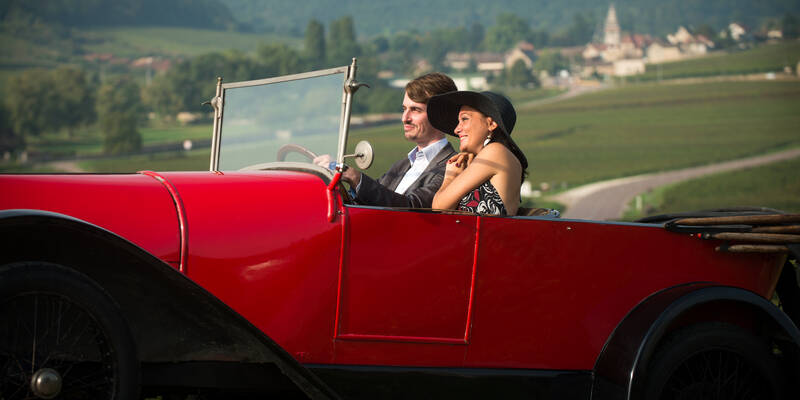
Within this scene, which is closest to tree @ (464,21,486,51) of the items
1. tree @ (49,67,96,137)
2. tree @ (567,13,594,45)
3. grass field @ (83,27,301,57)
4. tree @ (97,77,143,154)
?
tree @ (567,13,594,45)

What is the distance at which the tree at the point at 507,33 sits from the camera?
16300cm

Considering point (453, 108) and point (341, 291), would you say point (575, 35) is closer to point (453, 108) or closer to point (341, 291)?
point (453, 108)

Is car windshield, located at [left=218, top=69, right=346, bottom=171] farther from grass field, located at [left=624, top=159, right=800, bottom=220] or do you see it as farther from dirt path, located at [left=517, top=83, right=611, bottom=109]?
dirt path, located at [left=517, top=83, right=611, bottom=109]

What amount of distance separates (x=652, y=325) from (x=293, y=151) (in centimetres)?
175

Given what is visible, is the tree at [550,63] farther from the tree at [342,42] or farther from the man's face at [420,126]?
the man's face at [420,126]

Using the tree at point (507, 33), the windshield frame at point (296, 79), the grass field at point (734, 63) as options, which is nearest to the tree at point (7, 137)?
the grass field at point (734, 63)

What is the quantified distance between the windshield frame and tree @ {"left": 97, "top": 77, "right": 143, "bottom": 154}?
9476 centimetres

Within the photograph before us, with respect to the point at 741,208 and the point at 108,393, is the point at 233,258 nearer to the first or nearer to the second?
the point at 108,393

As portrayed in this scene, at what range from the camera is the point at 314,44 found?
130 m

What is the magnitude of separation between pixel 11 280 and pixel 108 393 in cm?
44

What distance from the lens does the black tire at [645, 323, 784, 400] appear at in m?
3.49

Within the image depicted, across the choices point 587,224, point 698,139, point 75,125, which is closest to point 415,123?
point 587,224

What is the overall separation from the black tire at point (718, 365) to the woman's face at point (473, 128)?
3.99 ft

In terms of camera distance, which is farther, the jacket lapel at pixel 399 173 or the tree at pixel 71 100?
the tree at pixel 71 100
